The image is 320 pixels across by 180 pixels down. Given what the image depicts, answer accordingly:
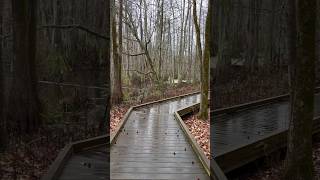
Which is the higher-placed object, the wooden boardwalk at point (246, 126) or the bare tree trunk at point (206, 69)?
the bare tree trunk at point (206, 69)

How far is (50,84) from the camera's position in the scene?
316 inches

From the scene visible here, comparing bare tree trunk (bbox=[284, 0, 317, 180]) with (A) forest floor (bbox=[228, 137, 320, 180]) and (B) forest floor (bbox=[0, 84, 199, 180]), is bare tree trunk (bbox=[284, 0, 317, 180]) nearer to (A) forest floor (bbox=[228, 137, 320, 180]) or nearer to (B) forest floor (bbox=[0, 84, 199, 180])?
(A) forest floor (bbox=[228, 137, 320, 180])

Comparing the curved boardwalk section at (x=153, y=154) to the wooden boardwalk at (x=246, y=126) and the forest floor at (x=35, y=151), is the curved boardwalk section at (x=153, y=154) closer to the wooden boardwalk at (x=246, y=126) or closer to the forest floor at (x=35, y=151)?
the wooden boardwalk at (x=246, y=126)

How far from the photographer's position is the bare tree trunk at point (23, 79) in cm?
690

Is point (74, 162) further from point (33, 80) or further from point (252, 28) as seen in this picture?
point (252, 28)

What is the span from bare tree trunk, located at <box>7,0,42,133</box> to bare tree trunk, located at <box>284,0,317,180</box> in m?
4.56

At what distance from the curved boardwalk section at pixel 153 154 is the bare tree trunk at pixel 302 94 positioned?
141cm

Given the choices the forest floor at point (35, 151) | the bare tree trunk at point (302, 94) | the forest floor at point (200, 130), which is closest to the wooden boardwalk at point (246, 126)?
the forest floor at point (200, 130)

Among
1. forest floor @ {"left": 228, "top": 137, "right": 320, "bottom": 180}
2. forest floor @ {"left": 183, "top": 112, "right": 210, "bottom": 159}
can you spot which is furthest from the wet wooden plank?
forest floor @ {"left": 183, "top": 112, "right": 210, "bottom": 159}

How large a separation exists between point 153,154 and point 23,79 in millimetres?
2900

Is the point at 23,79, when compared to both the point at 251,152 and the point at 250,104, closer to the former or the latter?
the point at 251,152

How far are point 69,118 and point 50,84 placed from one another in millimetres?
1097

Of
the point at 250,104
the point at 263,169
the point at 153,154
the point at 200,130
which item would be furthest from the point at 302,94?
the point at 250,104

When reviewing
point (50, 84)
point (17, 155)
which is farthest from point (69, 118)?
point (17, 155)
